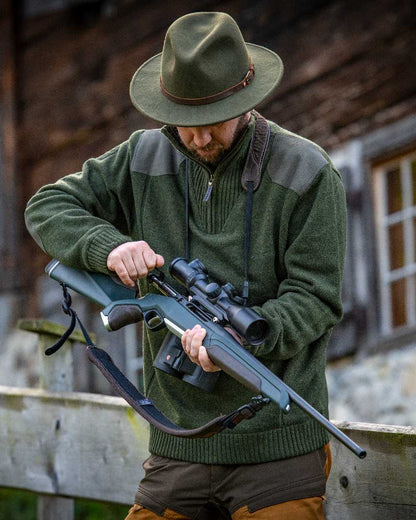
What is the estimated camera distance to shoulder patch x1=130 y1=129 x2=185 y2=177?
132 inches

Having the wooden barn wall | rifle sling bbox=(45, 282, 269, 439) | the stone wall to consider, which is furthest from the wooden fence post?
the wooden barn wall

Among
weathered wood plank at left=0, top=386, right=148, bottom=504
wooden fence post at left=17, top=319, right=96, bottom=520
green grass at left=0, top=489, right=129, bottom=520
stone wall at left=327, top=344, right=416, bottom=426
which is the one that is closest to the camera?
weathered wood plank at left=0, top=386, right=148, bottom=504

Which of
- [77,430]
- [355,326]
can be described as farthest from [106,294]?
[355,326]

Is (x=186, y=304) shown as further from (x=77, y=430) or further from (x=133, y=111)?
(x=133, y=111)

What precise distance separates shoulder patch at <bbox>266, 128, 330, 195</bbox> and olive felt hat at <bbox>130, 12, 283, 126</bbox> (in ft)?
0.73

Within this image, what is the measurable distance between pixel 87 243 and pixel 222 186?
19.1 inches

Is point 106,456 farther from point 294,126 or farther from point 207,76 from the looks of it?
point 294,126

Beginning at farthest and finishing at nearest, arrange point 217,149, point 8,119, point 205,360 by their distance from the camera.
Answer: point 8,119 < point 217,149 < point 205,360

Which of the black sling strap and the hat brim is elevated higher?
the hat brim

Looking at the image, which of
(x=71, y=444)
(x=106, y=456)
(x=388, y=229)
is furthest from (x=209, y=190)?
(x=388, y=229)

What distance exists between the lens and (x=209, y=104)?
3.02 meters

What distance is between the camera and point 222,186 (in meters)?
3.21

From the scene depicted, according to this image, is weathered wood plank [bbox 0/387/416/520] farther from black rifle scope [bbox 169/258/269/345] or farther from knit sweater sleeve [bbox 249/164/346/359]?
black rifle scope [bbox 169/258/269/345]

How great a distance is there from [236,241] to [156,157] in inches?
17.6
